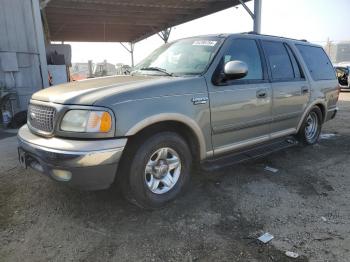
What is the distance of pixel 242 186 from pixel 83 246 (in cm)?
208

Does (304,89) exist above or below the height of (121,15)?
below

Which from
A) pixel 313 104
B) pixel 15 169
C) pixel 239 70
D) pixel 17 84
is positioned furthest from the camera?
pixel 17 84

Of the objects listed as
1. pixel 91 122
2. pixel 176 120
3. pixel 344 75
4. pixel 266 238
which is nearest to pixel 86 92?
pixel 91 122

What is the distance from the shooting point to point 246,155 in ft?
13.7

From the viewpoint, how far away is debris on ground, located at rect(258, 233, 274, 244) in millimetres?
2785

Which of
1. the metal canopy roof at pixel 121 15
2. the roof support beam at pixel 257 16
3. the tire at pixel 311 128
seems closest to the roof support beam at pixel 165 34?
the metal canopy roof at pixel 121 15

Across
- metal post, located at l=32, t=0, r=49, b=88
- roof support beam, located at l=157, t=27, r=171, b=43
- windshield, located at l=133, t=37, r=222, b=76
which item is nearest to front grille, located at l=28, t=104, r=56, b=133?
windshield, located at l=133, t=37, r=222, b=76

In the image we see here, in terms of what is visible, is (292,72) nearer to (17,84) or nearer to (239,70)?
(239,70)

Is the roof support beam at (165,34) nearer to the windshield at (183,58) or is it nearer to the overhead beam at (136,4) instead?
the overhead beam at (136,4)

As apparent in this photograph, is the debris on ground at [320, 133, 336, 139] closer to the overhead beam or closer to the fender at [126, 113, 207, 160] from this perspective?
the fender at [126, 113, 207, 160]

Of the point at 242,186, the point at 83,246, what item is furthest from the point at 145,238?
the point at 242,186

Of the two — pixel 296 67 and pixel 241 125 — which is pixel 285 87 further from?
pixel 241 125

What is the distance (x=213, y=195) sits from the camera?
372cm

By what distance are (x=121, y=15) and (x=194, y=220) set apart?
12821 millimetres
